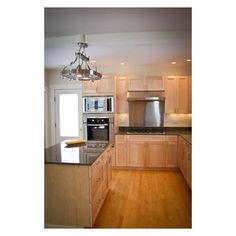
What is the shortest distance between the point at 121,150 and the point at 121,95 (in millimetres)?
1370

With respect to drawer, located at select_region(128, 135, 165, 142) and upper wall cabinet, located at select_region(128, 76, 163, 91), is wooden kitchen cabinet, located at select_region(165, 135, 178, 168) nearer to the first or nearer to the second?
drawer, located at select_region(128, 135, 165, 142)

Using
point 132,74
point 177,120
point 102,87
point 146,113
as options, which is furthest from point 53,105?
point 177,120

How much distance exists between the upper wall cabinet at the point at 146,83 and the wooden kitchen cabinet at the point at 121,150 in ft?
4.17

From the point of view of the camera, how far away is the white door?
5262 mm

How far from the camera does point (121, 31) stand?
2.73 metres

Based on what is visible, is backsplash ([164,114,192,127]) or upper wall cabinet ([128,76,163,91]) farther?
backsplash ([164,114,192,127])

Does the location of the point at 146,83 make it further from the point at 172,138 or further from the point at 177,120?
the point at 172,138

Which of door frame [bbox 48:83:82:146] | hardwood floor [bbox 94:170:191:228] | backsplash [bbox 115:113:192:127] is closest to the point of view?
hardwood floor [bbox 94:170:191:228]

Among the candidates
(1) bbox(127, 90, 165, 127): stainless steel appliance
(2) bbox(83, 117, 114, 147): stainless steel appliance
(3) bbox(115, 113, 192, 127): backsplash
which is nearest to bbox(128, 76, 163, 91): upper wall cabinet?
(1) bbox(127, 90, 165, 127): stainless steel appliance

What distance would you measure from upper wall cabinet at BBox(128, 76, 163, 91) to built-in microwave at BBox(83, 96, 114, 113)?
0.68 m

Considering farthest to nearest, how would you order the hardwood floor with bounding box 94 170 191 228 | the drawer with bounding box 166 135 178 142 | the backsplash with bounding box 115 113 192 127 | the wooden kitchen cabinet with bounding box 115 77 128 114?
the backsplash with bounding box 115 113 192 127 < the wooden kitchen cabinet with bounding box 115 77 128 114 < the drawer with bounding box 166 135 178 142 < the hardwood floor with bounding box 94 170 191 228

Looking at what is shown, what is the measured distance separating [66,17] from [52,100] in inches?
132
